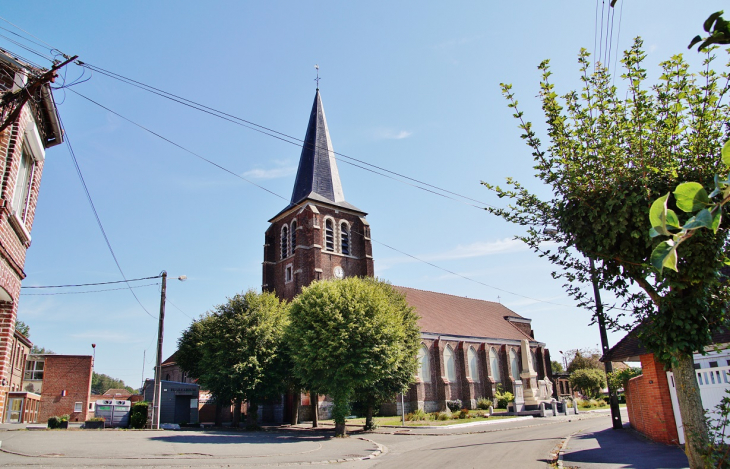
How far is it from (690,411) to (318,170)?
37.8 m

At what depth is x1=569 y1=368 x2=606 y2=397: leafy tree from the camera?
1873 inches

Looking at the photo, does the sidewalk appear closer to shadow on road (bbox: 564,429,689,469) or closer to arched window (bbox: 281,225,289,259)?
shadow on road (bbox: 564,429,689,469)

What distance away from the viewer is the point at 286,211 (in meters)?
42.6

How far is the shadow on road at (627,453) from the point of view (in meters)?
11.1

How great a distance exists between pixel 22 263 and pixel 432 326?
3768 cm

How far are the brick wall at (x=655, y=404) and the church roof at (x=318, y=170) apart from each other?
96.1 feet

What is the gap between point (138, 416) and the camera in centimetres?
2756

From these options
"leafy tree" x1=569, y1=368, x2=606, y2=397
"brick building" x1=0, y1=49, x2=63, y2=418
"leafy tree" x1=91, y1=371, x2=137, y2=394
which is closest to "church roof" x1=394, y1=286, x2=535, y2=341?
"leafy tree" x1=569, y1=368, x2=606, y2=397

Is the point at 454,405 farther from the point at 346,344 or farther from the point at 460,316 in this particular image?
the point at 346,344

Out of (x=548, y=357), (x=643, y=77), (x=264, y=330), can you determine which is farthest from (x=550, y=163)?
(x=548, y=357)

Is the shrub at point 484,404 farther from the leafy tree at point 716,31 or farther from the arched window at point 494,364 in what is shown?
the leafy tree at point 716,31

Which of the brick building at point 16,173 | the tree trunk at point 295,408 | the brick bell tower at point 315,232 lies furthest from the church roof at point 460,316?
the brick building at point 16,173

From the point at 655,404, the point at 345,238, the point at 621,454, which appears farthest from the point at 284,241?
the point at 621,454

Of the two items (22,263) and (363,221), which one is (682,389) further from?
(363,221)
